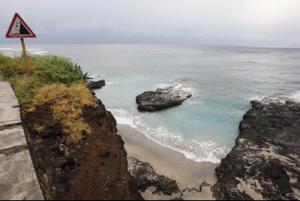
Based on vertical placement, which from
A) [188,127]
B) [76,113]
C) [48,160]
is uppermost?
[76,113]

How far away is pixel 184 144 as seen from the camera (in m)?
9.08

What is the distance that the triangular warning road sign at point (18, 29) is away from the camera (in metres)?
7.43

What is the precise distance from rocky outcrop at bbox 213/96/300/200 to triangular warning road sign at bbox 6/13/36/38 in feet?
29.4

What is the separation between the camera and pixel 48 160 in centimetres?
443

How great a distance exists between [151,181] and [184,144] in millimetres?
3490

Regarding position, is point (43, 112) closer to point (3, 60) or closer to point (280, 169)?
point (3, 60)

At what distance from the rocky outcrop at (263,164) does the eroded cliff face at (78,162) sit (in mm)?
3308

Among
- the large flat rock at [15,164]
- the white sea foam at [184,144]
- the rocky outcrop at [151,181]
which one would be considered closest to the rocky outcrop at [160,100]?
the white sea foam at [184,144]

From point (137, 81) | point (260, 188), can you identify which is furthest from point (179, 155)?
point (137, 81)

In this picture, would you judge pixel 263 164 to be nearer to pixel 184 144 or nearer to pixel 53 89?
pixel 184 144

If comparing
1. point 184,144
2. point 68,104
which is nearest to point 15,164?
point 68,104

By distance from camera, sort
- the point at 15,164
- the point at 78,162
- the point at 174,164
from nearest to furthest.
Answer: the point at 15,164 < the point at 78,162 < the point at 174,164

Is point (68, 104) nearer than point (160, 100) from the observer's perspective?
Yes

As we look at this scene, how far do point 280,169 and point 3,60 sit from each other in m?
12.9
